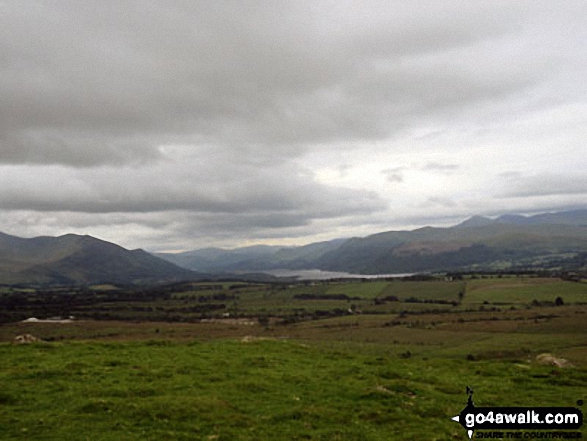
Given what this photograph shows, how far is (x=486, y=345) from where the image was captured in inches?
4193

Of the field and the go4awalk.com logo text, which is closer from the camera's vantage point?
the field

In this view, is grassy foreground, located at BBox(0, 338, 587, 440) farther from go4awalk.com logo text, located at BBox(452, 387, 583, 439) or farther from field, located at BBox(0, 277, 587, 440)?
go4awalk.com logo text, located at BBox(452, 387, 583, 439)

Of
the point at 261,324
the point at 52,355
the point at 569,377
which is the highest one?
the point at 52,355

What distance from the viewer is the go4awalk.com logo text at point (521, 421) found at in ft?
70.0

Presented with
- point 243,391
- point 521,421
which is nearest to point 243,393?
point 243,391

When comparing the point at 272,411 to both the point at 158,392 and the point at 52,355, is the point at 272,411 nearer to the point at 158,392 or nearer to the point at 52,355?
the point at 158,392

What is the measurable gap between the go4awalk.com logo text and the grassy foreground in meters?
1.31

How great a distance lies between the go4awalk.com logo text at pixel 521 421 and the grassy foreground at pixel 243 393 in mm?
1312

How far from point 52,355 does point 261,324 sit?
511 feet

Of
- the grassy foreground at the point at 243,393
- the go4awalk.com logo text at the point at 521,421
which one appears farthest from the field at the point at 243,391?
the go4awalk.com logo text at the point at 521,421

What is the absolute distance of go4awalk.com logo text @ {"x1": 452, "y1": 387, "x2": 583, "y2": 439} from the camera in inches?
840

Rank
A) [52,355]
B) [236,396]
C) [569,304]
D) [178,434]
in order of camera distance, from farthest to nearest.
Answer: [569,304], [52,355], [236,396], [178,434]

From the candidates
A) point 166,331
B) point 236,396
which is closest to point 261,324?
point 166,331

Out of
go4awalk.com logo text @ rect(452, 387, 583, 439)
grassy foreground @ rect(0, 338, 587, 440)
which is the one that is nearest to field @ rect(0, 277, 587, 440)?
grassy foreground @ rect(0, 338, 587, 440)
